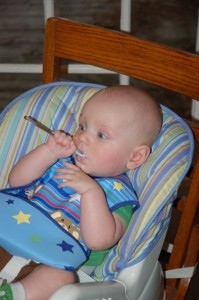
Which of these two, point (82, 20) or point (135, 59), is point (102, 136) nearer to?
point (135, 59)

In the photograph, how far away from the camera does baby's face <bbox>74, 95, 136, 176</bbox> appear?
88 cm

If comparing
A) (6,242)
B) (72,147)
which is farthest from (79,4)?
(6,242)

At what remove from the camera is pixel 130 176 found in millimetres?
965

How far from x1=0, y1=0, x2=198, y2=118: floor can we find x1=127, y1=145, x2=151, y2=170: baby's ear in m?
1.52

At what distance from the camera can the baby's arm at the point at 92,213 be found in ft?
2.73

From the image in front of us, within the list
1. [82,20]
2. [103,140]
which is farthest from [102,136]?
[82,20]

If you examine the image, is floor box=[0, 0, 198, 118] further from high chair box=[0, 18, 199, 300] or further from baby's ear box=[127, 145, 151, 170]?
baby's ear box=[127, 145, 151, 170]

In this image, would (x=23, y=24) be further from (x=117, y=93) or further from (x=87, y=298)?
(x=87, y=298)

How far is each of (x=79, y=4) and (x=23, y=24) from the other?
33 centimetres

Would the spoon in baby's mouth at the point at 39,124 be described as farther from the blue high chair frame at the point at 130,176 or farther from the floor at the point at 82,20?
the floor at the point at 82,20

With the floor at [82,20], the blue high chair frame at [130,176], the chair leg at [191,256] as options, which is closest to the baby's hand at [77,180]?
the blue high chair frame at [130,176]

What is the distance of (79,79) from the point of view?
8.00ft

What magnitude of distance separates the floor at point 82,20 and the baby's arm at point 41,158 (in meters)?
1.49

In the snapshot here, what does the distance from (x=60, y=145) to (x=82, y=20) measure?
5.81ft
